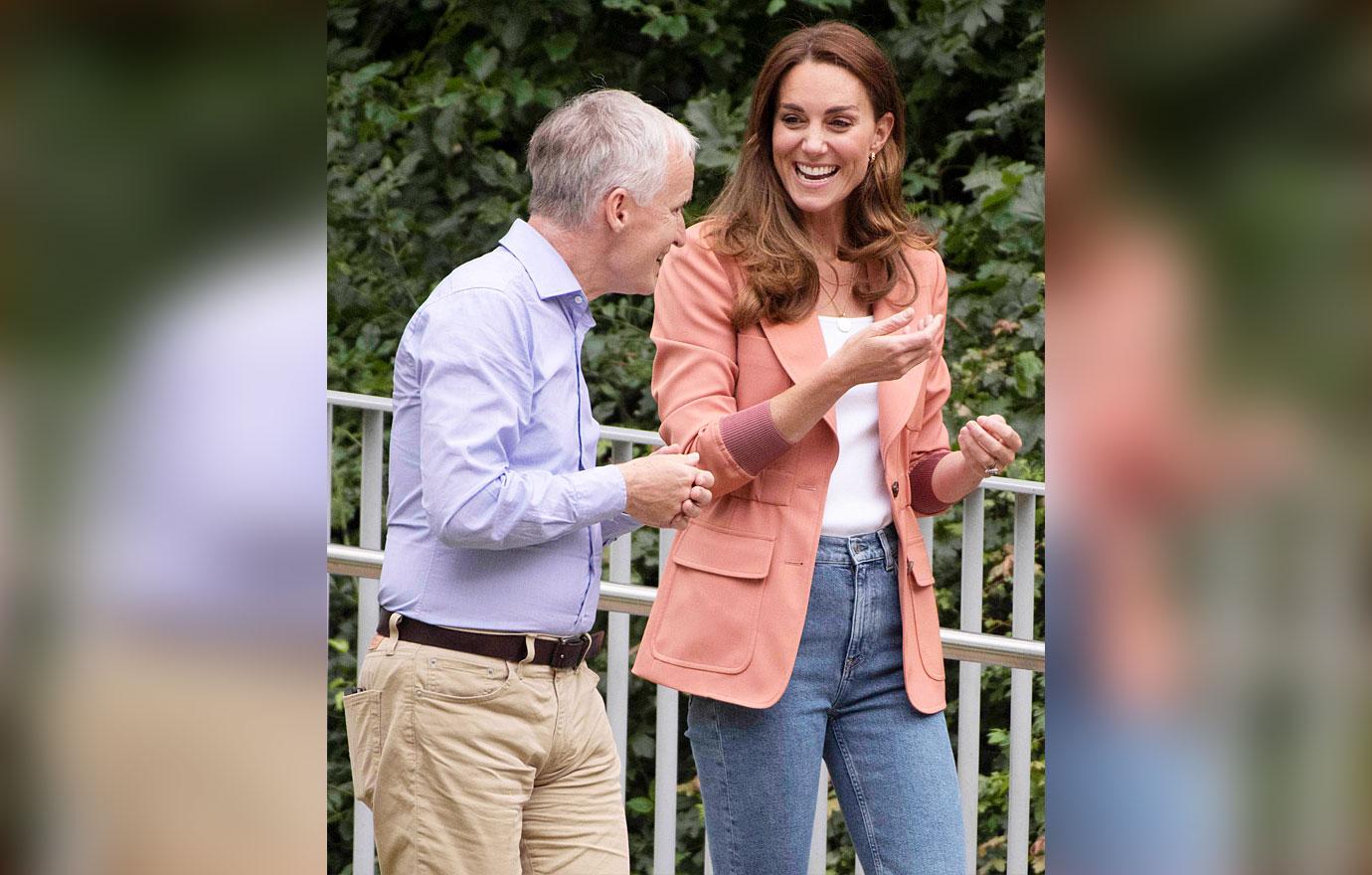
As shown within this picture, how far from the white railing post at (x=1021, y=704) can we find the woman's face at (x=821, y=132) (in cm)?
70

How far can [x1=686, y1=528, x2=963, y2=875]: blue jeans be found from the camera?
1.74 meters

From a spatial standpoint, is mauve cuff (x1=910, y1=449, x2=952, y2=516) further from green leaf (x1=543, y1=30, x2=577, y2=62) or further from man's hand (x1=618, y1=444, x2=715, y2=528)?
green leaf (x1=543, y1=30, x2=577, y2=62)

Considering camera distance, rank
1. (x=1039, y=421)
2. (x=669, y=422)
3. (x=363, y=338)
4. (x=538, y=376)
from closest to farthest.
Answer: (x=538, y=376) → (x=669, y=422) → (x=1039, y=421) → (x=363, y=338)

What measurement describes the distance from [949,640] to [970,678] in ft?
0.72

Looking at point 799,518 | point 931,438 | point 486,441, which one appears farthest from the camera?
point 931,438

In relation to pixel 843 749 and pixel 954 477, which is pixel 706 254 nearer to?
pixel 954 477

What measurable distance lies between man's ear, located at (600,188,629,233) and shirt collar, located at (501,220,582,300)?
68 millimetres

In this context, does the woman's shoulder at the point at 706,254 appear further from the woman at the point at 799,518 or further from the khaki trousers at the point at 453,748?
the khaki trousers at the point at 453,748

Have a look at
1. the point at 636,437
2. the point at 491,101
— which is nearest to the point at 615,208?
the point at 636,437

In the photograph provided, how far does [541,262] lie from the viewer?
1.65m
